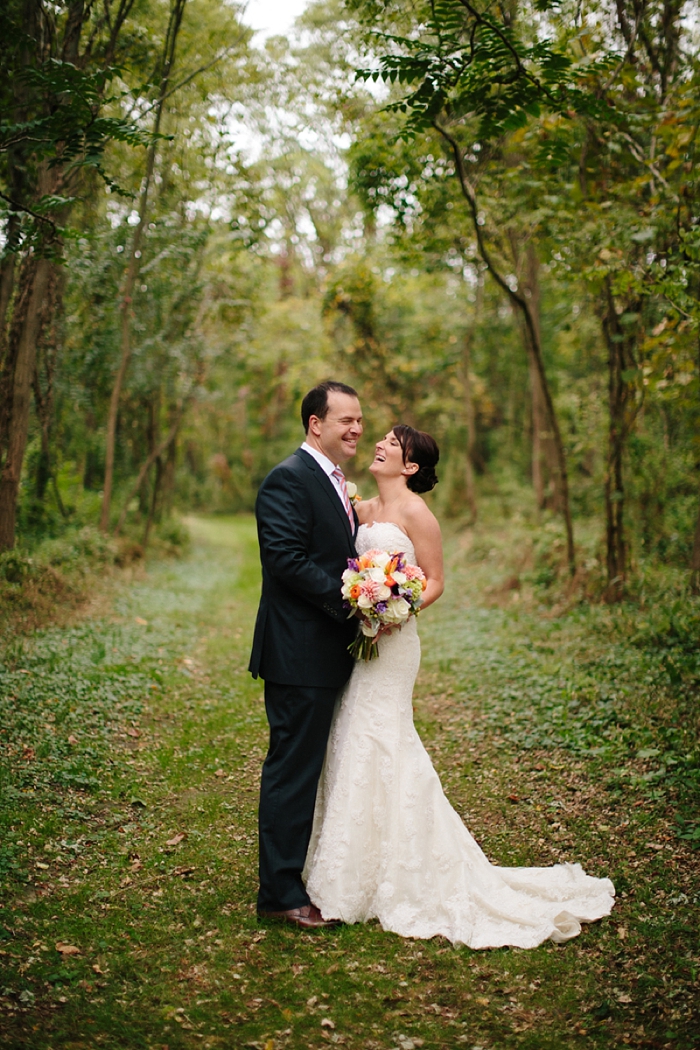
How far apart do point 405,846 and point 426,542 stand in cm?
153

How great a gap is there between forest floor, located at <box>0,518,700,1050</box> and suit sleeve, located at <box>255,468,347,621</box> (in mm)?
1582

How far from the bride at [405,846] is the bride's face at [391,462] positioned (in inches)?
8.8

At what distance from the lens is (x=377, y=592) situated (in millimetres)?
3670

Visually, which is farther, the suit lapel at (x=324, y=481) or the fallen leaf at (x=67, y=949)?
the suit lapel at (x=324, y=481)

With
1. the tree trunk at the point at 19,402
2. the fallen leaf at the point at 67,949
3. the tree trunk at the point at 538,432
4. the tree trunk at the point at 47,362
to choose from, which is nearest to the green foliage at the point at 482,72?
the tree trunk at the point at 19,402

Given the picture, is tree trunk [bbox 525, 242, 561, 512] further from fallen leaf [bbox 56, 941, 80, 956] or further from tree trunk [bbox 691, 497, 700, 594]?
fallen leaf [bbox 56, 941, 80, 956]

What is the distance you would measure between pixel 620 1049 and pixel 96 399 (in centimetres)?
1241

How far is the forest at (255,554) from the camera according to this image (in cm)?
340

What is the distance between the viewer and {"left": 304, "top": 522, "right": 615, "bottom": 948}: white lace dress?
147 inches

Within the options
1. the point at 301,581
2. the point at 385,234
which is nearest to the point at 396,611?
the point at 301,581

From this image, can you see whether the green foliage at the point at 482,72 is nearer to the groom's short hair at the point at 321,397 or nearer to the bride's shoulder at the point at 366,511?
the groom's short hair at the point at 321,397

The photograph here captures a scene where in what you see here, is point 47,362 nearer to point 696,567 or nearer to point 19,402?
point 19,402

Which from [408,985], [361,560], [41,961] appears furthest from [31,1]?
[408,985]

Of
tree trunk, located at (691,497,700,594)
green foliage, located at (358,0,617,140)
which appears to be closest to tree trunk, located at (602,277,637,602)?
tree trunk, located at (691,497,700,594)
